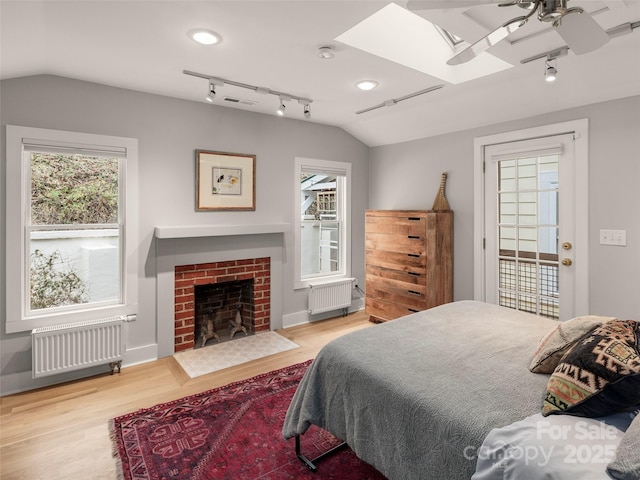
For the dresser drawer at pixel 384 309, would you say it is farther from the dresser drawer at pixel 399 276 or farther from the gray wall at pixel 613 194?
the gray wall at pixel 613 194

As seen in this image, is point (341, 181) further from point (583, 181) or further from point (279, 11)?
point (279, 11)

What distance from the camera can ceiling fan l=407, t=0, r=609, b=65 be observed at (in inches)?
54.3

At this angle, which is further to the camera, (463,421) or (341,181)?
(341,181)

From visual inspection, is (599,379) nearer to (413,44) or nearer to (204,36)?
(413,44)

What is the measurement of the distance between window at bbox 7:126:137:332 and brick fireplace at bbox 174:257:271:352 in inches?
18.0

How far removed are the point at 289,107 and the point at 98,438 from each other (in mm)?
3223

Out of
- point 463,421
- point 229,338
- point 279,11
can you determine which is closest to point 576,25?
point 279,11

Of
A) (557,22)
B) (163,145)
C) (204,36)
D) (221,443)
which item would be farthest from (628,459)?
(163,145)

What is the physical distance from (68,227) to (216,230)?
3.99 ft

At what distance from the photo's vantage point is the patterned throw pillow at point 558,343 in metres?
1.58

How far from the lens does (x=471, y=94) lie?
3.38m

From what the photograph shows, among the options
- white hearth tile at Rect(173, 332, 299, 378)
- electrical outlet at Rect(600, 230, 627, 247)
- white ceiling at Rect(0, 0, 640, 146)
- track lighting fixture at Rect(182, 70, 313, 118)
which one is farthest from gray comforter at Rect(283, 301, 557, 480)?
track lighting fixture at Rect(182, 70, 313, 118)

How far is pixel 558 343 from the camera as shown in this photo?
1608 millimetres

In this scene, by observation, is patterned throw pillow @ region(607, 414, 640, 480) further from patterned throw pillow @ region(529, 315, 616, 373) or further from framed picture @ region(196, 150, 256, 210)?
framed picture @ region(196, 150, 256, 210)
